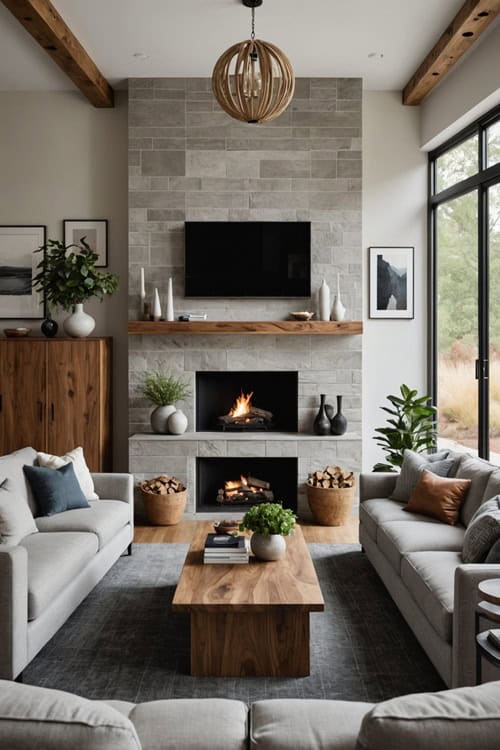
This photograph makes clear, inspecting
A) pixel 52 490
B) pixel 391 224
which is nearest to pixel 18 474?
pixel 52 490

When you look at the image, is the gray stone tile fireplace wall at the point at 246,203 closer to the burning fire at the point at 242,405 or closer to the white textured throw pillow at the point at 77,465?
the burning fire at the point at 242,405

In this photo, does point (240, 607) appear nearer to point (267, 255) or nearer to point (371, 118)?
point (267, 255)

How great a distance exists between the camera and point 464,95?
5.21 meters

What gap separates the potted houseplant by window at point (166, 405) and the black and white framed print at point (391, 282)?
1869 mm

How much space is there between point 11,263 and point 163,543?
289 centimetres

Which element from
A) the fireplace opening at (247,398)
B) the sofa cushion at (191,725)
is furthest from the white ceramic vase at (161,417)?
the sofa cushion at (191,725)

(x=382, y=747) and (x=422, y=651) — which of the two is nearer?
(x=382, y=747)

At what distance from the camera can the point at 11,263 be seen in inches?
247

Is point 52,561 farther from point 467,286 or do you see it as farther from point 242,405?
point 467,286

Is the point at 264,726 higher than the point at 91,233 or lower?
lower

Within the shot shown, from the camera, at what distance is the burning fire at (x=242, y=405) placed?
625 cm

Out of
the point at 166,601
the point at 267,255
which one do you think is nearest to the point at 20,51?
the point at 267,255

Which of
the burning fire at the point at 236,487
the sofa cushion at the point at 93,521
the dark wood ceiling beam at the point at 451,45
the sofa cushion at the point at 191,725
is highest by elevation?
the dark wood ceiling beam at the point at 451,45

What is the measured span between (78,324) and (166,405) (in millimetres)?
992
